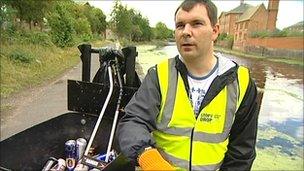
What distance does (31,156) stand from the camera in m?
2.97

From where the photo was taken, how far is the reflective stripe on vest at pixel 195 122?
1854 millimetres

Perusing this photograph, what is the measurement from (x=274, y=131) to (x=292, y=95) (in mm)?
6807

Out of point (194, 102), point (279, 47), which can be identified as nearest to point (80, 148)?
point (194, 102)

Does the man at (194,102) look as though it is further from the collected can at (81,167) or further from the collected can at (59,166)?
the collected can at (59,166)

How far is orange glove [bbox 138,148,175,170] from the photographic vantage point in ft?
5.12

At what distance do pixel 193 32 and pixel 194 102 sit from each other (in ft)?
1.25

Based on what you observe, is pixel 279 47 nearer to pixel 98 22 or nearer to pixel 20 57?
pixel 98 22

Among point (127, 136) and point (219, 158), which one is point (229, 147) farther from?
point (127, 136)

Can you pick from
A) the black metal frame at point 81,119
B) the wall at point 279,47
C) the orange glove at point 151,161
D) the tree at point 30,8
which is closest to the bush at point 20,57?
the tree at point 30,8

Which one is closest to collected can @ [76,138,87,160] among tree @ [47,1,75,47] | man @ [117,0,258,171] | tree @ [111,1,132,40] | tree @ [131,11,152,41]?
man @ [117,0,258,171]

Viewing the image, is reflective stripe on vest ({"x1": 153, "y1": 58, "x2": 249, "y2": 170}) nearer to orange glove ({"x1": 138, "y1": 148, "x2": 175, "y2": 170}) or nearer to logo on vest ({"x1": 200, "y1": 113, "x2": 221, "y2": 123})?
logo on vest ({"x1": 200, "y1": 113, "x2": 221, "y2": 123})

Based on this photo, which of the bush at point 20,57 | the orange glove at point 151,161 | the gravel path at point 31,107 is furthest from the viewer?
the bush at point 20,57

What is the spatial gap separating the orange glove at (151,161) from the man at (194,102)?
19 cm

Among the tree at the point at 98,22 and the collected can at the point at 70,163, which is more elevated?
the tree at the point at 98,22
